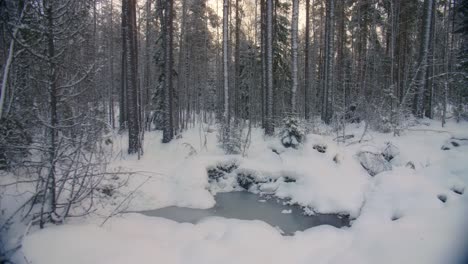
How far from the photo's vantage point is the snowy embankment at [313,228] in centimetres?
425

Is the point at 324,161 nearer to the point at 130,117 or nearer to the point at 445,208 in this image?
the point at 445,208

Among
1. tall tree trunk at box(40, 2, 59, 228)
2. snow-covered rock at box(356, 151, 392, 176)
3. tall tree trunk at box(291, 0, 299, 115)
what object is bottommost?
snow-covered rock at box(356, 151, 392, 176)

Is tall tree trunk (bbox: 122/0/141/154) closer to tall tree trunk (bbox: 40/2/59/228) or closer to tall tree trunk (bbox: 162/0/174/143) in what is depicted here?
tall tree trunk (bbox: 162/0/174/143)

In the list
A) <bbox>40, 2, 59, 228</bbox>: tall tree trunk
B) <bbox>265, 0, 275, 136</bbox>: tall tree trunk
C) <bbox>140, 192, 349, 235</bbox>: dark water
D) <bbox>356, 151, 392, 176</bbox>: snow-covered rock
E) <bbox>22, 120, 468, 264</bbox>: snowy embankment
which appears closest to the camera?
<bbox>22, 120, 468, 264</bbox>: snowy embankment

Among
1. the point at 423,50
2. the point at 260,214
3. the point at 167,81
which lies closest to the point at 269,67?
the point at 167,81

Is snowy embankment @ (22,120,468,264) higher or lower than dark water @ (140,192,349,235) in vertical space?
higher

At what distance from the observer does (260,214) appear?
7340mm

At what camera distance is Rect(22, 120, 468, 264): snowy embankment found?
167 inches

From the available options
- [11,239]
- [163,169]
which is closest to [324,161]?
[163,169]

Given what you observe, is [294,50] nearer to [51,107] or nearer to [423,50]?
[423,50]

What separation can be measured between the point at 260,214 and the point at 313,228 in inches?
60.6

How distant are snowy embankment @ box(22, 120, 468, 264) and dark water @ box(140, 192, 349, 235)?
0.32 meters

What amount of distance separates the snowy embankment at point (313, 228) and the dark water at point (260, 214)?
12.8 inches

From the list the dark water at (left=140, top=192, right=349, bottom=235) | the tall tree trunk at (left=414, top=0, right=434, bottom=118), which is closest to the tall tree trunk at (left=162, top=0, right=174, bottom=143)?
the dark water at (left=140, top=192, right=349, bottom=235)
